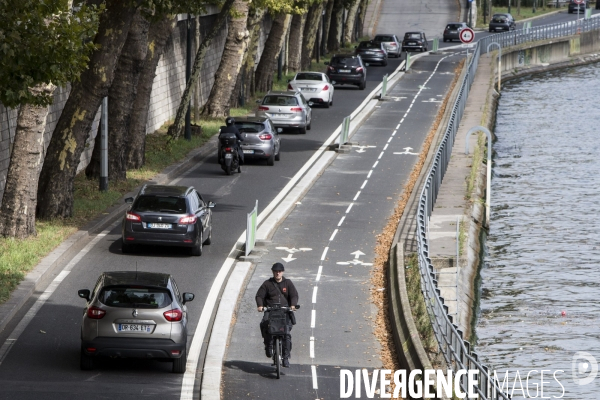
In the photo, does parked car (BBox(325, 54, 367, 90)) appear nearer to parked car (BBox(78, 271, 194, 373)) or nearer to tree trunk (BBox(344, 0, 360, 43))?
tree trunk (BBox(344, 0, 360, 43))

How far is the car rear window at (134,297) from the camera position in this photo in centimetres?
1558

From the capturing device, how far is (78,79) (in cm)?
1920

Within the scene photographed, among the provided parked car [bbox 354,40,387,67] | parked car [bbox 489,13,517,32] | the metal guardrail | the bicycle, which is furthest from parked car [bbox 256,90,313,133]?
parked car [bbox 489,13,517,32]

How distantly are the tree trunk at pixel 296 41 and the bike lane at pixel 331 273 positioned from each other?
59.5 ft

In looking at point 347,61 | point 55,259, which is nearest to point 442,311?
point 55,259

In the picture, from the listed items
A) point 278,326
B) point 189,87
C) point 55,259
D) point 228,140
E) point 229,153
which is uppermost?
point 189,87

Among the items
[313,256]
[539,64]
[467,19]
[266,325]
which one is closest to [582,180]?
[313,256]

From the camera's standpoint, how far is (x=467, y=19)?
370ft

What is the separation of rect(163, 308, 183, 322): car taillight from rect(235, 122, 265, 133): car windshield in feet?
70.2

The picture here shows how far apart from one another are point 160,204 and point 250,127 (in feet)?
44.5

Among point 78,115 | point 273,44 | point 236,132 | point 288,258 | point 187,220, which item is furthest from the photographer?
point 273,44

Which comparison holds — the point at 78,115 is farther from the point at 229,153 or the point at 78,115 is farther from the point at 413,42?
the point at 413,42

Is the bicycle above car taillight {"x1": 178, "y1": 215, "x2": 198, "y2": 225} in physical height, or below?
below

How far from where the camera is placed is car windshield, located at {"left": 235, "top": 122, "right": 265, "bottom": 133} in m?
36.8
